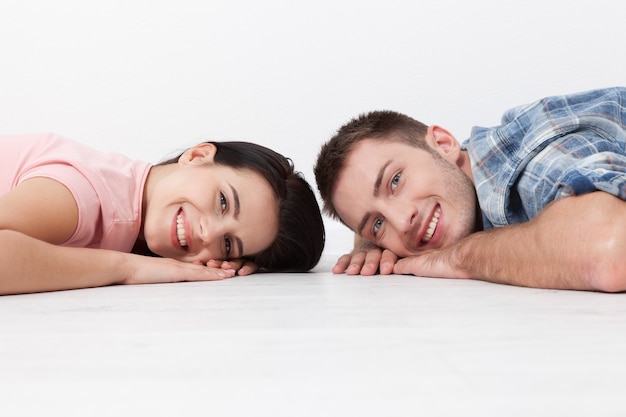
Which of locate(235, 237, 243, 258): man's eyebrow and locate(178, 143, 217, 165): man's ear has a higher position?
locate(178, 143, 217, 165): man's ear

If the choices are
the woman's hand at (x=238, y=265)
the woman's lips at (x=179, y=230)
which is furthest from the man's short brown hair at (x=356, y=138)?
the woman's lips at (x=179, y=230)

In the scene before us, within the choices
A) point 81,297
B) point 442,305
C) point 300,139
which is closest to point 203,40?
point 300,139

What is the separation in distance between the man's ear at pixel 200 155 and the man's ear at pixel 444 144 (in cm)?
60

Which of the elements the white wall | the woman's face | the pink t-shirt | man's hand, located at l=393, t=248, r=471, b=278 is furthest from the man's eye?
the white wall

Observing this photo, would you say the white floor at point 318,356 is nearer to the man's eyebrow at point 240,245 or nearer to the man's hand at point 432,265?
the man's hand at point 432,265

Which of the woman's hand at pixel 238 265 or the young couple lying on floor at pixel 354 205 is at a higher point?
the young couple lying on floor at pixel 354 205

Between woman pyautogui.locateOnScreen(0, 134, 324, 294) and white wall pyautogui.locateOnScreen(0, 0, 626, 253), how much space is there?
3.32ft

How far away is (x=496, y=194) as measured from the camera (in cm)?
168

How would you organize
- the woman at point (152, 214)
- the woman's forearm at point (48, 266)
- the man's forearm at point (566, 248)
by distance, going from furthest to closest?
the woman at point (152, 214)
the woman's forearm at point (48, 266)
the man's forearm at point (566, 248)

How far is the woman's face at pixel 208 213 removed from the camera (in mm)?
1760

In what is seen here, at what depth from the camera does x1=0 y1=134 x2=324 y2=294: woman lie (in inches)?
58.2

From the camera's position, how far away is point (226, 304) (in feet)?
3.94

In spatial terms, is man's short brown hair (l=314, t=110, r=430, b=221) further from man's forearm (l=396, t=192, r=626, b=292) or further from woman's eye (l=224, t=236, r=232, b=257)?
man's forearm (l=396, t=192, r=626, b=292)

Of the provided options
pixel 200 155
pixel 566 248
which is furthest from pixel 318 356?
pixel 200 155
